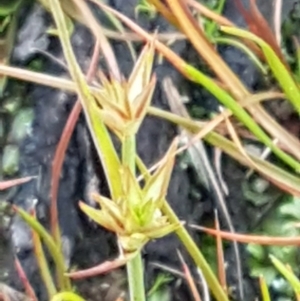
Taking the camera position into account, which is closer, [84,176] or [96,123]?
[96,123]

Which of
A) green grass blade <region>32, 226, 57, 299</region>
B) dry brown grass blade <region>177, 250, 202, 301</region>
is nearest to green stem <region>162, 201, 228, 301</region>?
dry brown grass blade <region>177, 250, 202, 301</region>

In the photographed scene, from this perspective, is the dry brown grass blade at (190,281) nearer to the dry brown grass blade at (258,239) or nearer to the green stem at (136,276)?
the dry brown grass blade at (258,239)

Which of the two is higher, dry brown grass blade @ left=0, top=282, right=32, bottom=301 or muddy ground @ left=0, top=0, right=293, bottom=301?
muddy ground @ left=0, top=0, right=293, bottom=301

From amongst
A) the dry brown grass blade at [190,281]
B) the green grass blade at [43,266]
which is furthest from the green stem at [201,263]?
the green grass blade at [43,266]

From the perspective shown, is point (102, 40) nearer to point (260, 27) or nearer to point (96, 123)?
point (260, 27)

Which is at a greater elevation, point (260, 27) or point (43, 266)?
point (260, 27)

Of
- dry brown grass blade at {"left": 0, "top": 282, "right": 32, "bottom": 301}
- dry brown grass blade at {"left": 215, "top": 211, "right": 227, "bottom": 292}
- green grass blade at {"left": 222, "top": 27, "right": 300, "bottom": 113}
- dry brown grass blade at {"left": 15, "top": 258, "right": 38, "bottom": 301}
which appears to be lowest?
dry brown grass blade at {"left": 0, "top": 282, "right": 32, "bottom": 301}

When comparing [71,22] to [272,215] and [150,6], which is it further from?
[272,215]

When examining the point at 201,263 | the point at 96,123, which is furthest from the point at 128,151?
the point at 201,263

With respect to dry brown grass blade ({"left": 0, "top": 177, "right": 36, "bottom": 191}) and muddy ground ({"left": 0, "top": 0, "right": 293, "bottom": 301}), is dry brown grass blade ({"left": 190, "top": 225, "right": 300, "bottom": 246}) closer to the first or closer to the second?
muddy ground ({"left": 0, "top": 0, "right": 293, "bottom": 301})
